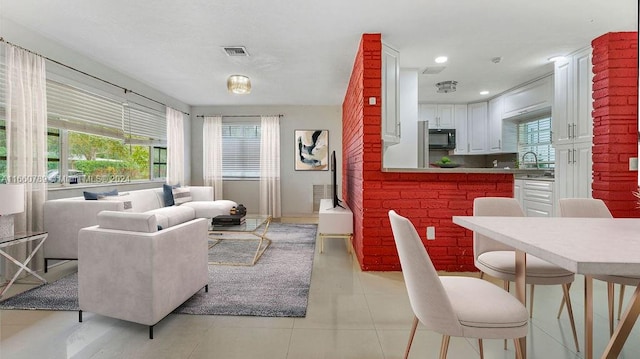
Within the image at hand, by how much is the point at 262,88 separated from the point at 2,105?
3.26 metres

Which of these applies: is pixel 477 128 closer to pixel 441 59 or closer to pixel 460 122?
pixel 460 122

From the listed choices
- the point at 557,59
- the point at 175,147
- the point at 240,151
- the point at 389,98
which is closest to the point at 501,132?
the point at 557,59

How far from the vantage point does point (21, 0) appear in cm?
266

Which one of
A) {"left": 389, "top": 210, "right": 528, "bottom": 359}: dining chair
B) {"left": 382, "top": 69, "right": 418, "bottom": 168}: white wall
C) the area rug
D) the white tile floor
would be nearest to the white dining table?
{"left": 389, "top": 210, "right": 528, "bottom": 359}: dining chair

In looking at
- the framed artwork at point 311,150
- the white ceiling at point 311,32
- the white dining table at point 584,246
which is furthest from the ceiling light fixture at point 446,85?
the white dining table at point 584,246

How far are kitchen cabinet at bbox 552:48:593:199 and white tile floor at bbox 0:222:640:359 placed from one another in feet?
5.43

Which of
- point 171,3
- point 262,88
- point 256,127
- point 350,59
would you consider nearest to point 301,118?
point 256,127

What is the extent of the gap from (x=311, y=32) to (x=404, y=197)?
1989 mm

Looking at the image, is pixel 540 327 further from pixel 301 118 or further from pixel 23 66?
pixel 301 118

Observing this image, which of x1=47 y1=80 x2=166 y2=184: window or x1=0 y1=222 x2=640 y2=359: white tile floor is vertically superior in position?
x1=47 y1=80 x2=166 y2=184: window

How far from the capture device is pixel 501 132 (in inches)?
225

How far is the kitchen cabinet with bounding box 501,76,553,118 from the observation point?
15.3ft

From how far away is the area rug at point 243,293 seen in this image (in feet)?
7.72

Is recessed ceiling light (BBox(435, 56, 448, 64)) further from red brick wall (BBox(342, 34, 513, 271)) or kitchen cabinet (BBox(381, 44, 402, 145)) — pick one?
red brick wall (BBox(342, 34, 513, 271))
